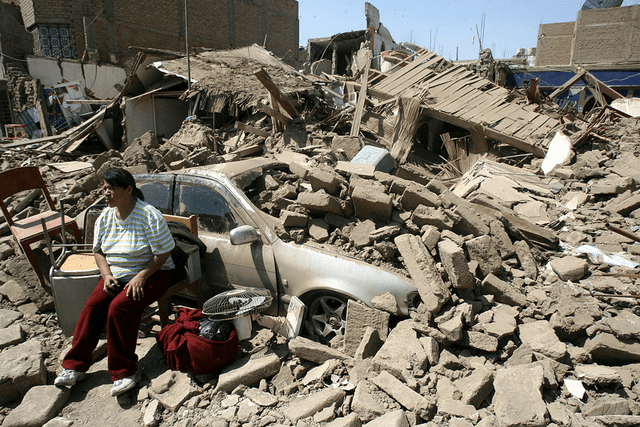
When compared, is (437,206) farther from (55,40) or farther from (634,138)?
(55,40)

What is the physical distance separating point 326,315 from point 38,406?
2.44 meters

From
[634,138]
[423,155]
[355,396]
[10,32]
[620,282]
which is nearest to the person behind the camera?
[355,396]

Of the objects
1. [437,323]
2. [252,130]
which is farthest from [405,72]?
[437,323]

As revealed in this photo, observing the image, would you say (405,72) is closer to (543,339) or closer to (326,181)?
(326,181)

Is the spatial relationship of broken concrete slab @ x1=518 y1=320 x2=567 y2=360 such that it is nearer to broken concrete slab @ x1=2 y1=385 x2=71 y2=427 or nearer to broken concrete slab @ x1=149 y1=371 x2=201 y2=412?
broken concrete slab @ x1=149 y1=371 x2=201 y2=412

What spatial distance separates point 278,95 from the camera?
9.38 metres

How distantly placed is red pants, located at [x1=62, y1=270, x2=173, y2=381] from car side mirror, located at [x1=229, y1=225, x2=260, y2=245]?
0.83 metres

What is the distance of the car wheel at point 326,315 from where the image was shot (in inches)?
146

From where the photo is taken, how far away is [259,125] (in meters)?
10.4

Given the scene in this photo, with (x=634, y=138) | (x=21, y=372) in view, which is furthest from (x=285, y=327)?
(x=634, y=138)

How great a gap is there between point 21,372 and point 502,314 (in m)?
4.13

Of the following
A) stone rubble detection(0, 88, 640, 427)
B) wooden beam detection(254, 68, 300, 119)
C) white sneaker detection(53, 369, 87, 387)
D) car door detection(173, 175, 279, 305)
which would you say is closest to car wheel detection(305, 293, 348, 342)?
stone rubble detection(0, 88, 640, 427)

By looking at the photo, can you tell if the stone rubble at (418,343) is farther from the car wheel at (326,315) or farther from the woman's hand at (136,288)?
the woman's hand at (136,288)

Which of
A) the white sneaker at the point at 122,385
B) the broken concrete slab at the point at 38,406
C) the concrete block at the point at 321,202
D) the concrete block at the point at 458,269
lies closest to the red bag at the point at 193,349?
the white sneaker at the point at 122,385
